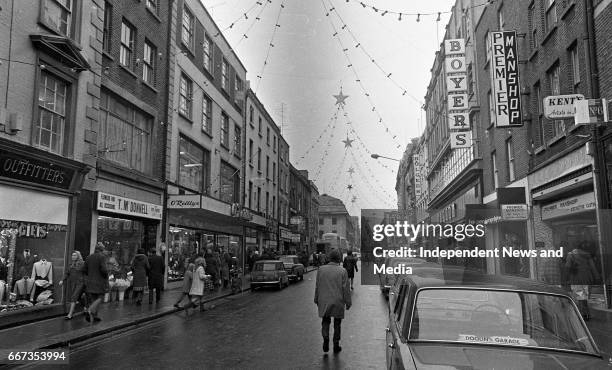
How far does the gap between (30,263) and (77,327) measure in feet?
7.93

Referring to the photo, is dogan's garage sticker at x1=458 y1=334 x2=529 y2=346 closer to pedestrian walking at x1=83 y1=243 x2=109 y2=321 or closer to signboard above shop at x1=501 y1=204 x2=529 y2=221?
pedestrian walking at x1=83 y1=243 x2=109 y2=321

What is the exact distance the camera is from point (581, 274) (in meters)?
11.0

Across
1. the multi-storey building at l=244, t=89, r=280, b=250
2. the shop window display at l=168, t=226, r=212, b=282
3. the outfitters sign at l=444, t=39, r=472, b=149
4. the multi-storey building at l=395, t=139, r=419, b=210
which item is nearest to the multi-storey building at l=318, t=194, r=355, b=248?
the multi-storey building at l=395, t=139, r=419, b=210

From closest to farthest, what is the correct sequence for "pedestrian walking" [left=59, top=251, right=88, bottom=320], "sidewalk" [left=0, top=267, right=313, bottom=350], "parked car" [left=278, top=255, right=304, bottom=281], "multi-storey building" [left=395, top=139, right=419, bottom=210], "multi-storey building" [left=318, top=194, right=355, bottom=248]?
1. "sidewalk" [left=0, top=267, right=313, bottom=350]
2. "pedestrian walking" [left=59, top=251, right=88, bottom=320]
3. "parked car" [left=278, top=255, right=304, bottom=281]
4. "multi-storey building" [left=395, top=139, right=419, bottom=210]
5. "multi-storey building" [left=318, top=194, right=355, bottom=248]

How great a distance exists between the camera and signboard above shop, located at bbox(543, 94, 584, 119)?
1075cm

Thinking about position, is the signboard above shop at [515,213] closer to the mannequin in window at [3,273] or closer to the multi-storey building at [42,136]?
the multi-storey building at [42,136]

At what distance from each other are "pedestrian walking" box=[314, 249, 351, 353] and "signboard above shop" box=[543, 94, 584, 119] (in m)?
6.36

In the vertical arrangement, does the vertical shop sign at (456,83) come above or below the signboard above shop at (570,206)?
above

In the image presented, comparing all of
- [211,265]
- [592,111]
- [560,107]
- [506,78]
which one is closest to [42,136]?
[211,265]

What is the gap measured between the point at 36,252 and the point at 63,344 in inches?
151

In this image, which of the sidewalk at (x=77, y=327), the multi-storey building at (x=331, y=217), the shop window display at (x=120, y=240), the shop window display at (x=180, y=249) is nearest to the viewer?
the sidewalk at (x=77, y=327)

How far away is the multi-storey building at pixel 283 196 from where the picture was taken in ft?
141

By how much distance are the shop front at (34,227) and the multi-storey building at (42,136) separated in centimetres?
2

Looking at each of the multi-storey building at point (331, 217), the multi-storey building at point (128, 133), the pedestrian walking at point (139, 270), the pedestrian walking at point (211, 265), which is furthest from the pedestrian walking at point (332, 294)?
the multi-storey building at point (331, 217)
